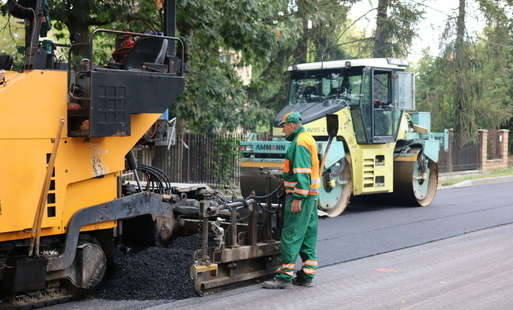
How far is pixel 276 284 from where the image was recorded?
6957mm

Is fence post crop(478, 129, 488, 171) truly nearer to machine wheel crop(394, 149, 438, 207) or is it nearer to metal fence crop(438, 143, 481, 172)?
metal fence crop(438, 143, 481, 172)

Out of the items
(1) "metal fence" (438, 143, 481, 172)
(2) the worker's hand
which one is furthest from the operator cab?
(1) "metal fence" (438, 143, 481, 172)

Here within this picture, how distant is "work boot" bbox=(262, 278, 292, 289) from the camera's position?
6945mm

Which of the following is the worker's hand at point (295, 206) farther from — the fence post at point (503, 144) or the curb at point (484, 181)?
the fence post at point (503, 144)

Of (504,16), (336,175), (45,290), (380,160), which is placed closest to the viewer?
(45,290)

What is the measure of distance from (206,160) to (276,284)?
11730 mm

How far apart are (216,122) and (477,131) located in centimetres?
1692

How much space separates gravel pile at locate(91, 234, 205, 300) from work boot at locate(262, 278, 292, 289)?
747mm

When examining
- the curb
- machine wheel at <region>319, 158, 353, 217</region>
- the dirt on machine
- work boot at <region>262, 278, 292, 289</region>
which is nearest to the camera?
the dirt on machine

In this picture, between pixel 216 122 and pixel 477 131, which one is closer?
pixel 216 122

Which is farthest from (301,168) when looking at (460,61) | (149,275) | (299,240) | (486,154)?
(486,154)

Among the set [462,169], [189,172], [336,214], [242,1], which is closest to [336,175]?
[336,214]

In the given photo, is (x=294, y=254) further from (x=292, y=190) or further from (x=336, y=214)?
(x=336, y=214)

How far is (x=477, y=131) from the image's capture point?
96.9 ft
